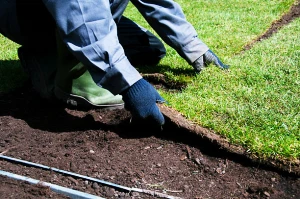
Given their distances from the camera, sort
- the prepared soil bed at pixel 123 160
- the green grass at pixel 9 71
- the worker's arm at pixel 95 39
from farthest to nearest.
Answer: the green grass at pixel 9 71 < the worker's arm at pixel 95 39 < the prepared soil bed at pixel 123 160

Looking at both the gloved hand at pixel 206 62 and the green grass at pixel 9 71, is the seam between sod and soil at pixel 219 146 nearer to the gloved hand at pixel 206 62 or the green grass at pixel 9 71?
the gloved hand at pixel 206 62

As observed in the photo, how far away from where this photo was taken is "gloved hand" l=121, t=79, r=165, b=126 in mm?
2584

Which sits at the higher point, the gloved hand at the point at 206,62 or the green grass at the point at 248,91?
the gloved hand at the point at 206,62

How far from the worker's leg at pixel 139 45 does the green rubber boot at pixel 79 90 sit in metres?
0.89

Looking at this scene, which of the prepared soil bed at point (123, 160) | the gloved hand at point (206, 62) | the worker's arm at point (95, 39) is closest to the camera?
the prepared soil bed at point (123, 160)

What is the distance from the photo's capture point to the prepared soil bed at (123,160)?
91.4 inches

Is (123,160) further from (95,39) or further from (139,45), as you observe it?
(139,45)

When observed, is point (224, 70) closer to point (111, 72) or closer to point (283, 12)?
point (111, 72)

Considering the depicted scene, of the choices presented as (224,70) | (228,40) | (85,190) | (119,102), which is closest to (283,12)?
(228,40)

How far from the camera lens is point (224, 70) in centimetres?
351

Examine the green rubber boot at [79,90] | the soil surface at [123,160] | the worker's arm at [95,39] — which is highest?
the worker's arm at [95,39]

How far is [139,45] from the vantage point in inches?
161

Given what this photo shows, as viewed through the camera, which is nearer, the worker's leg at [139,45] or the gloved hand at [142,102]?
the gloved hand at [142,102]

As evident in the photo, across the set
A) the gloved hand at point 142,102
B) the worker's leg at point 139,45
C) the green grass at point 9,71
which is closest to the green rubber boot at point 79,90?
the gloved hand at point 142,102
